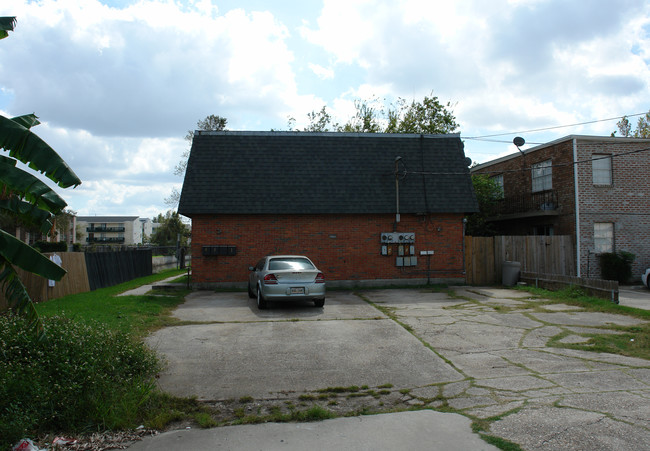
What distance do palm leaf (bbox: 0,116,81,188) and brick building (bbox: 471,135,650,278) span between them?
Answer: 61.3 ft

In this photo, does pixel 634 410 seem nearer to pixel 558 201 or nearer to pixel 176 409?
pixel 176 409

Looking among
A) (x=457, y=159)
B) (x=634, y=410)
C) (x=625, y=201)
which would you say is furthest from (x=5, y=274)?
(x=625, y=201)

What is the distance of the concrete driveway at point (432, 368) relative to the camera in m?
4.80

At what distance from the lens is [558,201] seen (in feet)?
66.6

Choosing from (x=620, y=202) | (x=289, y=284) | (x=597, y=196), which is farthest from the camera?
(x=620, y=202)

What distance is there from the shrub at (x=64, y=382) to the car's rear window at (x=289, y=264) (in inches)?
257

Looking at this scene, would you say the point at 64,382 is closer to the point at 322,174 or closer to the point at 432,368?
the point at 432,368

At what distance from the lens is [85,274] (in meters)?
16.3

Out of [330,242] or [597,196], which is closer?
[330,242]

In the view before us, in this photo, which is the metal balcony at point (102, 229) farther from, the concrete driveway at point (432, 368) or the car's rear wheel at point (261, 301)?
the concrete driveway at point (432, 368)

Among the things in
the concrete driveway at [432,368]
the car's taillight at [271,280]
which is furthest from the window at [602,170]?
the car's taillight at [271,280]

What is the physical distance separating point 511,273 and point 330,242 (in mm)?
7018

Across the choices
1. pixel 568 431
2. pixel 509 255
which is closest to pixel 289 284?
pixel 568 431

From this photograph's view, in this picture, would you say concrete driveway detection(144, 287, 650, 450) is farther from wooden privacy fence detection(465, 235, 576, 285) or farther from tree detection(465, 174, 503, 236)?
tree detection(465, 174, 503, 236)
